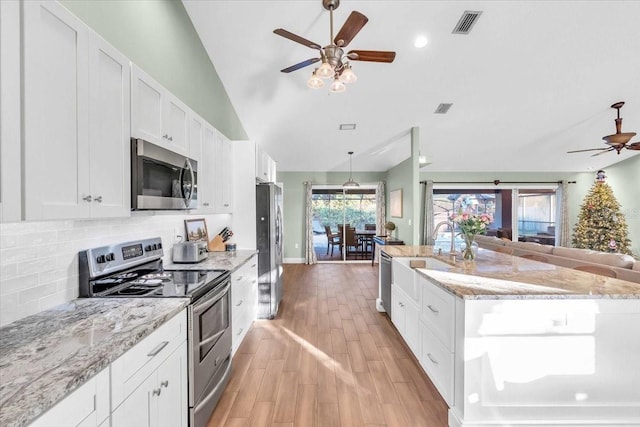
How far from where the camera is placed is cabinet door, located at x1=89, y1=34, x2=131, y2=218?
4.36 ft

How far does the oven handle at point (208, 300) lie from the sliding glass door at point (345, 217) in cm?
558

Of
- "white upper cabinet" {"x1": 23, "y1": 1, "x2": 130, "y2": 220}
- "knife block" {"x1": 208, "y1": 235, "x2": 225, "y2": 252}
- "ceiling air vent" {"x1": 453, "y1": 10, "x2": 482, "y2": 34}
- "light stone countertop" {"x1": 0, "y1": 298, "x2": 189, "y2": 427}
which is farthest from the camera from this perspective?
"knife block" {"x1": 208, "y1": 235, "x2": 225, "y2": 252}

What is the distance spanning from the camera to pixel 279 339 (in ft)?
9.96

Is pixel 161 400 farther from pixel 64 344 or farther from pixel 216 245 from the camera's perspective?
pixel 216 245

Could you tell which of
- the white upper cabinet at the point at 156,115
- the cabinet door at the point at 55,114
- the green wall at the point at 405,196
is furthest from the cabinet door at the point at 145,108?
the green wall at the point at 405,196

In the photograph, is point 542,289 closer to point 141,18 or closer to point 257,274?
point 257,274

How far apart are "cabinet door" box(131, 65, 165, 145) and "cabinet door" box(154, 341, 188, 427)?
1.28m

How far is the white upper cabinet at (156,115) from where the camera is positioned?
1680 millimetres

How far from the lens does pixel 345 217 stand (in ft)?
25.3

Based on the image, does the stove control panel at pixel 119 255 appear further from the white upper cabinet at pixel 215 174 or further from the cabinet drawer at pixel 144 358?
the cabinet drawer at pixel 144 358

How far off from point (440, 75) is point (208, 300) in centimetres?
373

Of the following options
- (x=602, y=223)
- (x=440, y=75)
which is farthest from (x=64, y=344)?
(x=602, y=223)

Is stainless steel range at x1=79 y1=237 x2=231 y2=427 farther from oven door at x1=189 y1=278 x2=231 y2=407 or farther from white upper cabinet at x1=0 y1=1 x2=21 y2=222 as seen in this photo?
white upper cabinet at x1=0 y1=1 x2=21 y2=222

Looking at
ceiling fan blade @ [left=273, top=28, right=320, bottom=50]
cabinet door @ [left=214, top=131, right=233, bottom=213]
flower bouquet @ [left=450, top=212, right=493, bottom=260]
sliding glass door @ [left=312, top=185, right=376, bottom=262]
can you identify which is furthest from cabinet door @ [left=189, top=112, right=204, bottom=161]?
sliding glass door @ [left=312, top=185, right=376, bottom=262]
